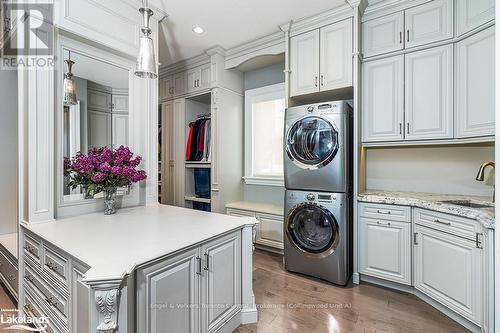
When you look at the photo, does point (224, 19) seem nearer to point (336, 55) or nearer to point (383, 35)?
point (336, 55)

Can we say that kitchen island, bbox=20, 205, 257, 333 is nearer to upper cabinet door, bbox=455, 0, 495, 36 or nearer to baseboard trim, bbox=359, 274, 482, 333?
baseboard trim, bbox=359, 274, 482, 333

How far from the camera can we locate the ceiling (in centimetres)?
234

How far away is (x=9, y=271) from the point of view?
6.63 ft

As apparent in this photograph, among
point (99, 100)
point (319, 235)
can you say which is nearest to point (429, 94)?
point (319, 235)

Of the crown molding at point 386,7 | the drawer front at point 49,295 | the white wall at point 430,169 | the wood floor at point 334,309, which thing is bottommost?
the wood floor at point 334,309

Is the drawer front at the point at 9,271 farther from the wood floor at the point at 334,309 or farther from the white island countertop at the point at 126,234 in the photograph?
the white island countertop at the point at 126,234

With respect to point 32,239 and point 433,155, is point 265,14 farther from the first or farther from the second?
point 32,239

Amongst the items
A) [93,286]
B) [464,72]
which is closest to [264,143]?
[464,72]

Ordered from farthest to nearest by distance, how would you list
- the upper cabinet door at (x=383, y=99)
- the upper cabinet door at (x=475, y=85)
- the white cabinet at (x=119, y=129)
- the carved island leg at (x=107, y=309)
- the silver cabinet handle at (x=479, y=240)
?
1. the upper cabinet door at (x=383, y=99)
2. the white cabinet at (x=119, y=129)
3. the upper cabinet door at (x=475, y=85)
4. the silver cabinet handle at (x=479, y=240)
5. the carved island leg at (x=107, y=309)

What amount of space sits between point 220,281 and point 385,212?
5.45 ft

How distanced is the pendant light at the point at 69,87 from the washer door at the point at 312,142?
A: 1.90 metres

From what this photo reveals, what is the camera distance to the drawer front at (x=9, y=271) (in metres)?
1.91

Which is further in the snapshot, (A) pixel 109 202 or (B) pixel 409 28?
(B) pixel 409 28

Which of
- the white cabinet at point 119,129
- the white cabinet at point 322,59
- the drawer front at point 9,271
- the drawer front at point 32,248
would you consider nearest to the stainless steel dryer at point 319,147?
the white cabinet at point 322,59
